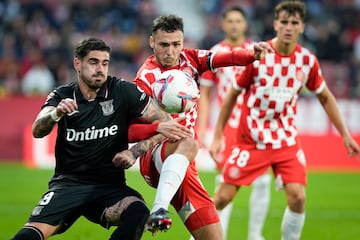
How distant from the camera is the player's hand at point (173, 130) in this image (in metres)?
6.40

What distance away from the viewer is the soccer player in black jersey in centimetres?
647

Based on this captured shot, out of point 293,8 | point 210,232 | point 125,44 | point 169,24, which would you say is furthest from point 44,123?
point 125,44

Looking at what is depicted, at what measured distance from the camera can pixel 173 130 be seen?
21.0 feet

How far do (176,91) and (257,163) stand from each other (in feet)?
7.57

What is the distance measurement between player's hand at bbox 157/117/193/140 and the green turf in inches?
129

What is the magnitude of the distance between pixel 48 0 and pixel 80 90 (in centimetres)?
1860

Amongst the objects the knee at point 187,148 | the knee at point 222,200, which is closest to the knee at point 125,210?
the knee at point 187,148

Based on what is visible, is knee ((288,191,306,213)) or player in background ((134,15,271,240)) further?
knee ((288,191,306,213))

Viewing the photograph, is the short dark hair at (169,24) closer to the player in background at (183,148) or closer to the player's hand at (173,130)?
the player in background at (183,148)

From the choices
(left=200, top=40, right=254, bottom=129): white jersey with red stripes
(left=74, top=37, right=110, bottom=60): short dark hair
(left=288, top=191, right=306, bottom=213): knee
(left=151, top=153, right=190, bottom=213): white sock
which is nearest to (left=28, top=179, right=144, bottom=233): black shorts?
(left=151, top=153, right=190, bottom=213): white sock

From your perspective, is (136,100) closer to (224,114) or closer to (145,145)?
(145,145)

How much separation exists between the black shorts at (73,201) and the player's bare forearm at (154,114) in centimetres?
62

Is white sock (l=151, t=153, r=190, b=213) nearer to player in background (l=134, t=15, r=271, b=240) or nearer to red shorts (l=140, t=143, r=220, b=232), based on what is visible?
player in background (l=134, t=15, r=271, b=240)

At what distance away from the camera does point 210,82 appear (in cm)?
1019
